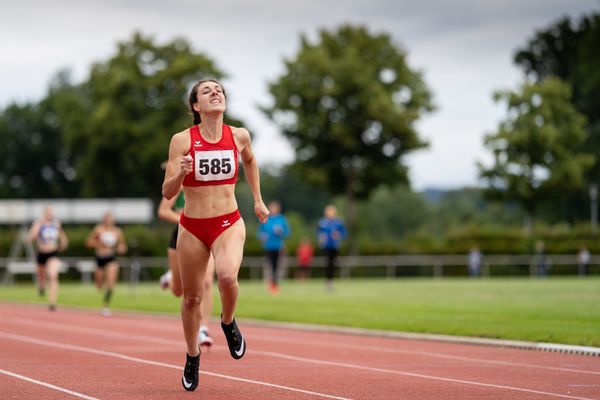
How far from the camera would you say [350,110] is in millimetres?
57500

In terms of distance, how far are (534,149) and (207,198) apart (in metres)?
51.2

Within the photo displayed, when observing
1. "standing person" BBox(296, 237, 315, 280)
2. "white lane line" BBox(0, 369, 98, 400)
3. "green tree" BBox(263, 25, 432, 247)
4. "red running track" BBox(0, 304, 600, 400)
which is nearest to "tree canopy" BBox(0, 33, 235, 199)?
"green tree" BBox(263, 25, 432, 247)

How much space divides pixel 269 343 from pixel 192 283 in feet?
18.2

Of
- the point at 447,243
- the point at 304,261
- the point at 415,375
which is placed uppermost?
the point at 447,243

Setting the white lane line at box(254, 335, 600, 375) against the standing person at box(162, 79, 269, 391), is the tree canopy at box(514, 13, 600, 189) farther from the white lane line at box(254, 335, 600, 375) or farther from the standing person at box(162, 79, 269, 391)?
the standing person at box(162, 79, 269, 391)

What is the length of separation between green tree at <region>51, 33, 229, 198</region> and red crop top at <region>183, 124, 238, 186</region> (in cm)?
5700

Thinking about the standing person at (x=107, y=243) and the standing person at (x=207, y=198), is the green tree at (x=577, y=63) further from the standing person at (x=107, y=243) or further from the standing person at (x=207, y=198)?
the standing person at (x=207, y=198)

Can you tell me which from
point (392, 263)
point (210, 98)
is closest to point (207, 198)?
point (210, 98)

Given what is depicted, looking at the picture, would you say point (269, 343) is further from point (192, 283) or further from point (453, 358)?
point (192, 283)

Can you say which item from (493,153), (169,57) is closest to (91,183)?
(169,57)

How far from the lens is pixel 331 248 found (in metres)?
29.0

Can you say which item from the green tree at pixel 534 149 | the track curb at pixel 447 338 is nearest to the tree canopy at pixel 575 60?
the green tree at pixel 534 149

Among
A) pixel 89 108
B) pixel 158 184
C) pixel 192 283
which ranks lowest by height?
pixel 192 283

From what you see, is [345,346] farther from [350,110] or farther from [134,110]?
[134,110]
